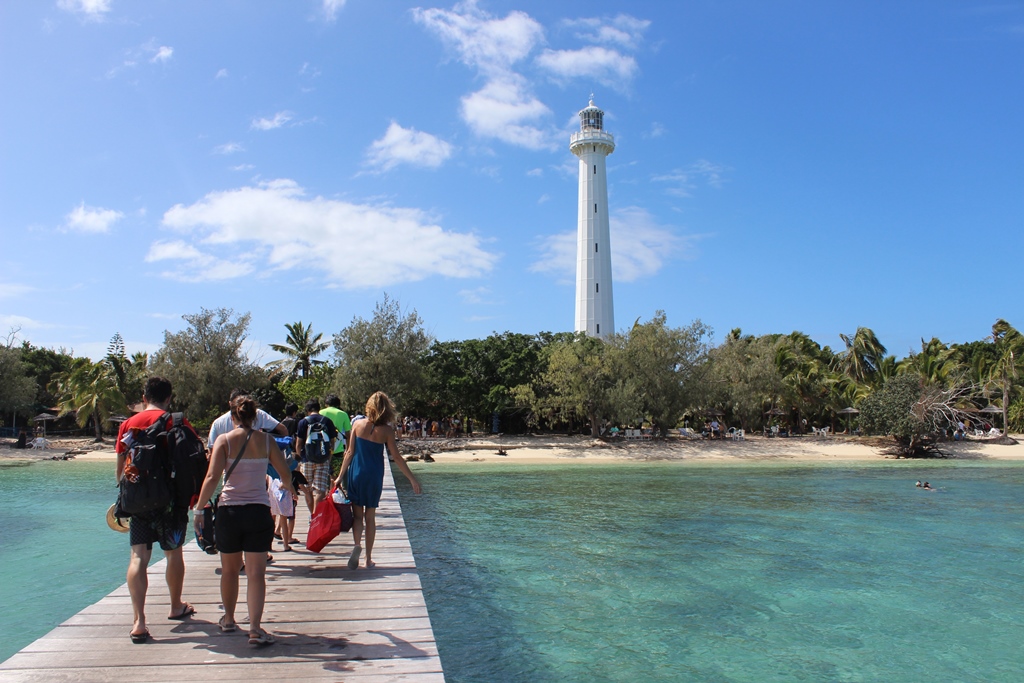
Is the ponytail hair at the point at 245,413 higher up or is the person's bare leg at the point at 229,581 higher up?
the ponytail hair at the point at 245,413

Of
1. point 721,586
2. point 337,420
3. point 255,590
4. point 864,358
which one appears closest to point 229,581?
point 255,590

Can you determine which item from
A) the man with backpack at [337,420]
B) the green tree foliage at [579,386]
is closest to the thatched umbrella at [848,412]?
the green tree foliage at [579,386]

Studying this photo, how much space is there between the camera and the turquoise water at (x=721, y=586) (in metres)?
7.52

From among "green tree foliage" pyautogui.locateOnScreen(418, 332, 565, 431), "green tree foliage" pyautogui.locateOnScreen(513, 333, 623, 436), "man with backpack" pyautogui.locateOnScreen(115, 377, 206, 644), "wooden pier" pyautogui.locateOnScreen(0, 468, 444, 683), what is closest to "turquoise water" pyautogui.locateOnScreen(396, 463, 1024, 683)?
"wooden pier" pyautogui.locateOnScreen(0, 468, 444, 683)

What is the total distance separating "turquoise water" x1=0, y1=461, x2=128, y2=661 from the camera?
29.6 ft

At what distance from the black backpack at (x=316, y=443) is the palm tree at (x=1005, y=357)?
4405 cm

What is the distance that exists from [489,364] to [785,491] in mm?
22971

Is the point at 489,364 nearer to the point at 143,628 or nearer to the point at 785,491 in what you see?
the point at 785,491

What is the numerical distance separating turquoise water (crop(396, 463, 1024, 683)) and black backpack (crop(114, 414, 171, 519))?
11.5 feet

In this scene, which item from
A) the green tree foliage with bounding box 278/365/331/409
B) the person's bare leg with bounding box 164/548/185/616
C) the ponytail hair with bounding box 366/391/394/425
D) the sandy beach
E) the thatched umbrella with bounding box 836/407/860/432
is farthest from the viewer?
the thatched umbrella with bounding box 836/407/860/432

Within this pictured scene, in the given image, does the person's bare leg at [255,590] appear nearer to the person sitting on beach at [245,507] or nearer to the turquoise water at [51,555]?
the person sitting on beach at [245,507]

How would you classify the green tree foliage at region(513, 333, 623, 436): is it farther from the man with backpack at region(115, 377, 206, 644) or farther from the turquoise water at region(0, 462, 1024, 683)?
the man with backpack at region(115, 377, 206, 644)

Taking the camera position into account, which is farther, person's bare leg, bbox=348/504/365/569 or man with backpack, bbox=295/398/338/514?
man with backpack, bbox=295/398/338/514

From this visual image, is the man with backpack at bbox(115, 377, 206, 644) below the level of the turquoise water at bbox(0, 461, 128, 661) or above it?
above
